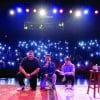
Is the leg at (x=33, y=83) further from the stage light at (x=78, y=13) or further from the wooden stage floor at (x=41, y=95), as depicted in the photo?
the stage light at (x=78, y=13)

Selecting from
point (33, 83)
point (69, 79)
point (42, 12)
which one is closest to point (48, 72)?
point (33, 83)

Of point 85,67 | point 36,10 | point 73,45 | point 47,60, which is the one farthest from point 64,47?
point 47,60

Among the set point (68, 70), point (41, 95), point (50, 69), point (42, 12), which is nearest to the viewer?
point (41, 95)

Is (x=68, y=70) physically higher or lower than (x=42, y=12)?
lower

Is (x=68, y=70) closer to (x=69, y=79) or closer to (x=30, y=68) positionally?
(x=69, y=79)

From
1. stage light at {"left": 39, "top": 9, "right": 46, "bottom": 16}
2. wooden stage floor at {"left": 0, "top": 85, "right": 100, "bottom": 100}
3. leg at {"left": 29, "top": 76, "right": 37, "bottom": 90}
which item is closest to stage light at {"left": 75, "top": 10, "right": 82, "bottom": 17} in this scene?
stage light at {"left": 39, "top": 9, "right": 46, "bottom": 16}

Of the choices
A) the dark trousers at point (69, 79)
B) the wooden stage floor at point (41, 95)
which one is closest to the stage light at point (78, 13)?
the dark trousers at point (69, 79)

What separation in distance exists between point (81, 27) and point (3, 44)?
3.59 m

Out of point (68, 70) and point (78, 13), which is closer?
point (68, 70)

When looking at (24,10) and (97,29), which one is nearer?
(24,10)

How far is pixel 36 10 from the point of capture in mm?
12914

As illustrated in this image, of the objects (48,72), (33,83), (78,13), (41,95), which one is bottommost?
(41,95)

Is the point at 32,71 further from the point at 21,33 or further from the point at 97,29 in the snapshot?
the point at 97,29

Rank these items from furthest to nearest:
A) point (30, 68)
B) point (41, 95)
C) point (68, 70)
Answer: point (68, 70)
point (30, 68)
point (41, 95)
